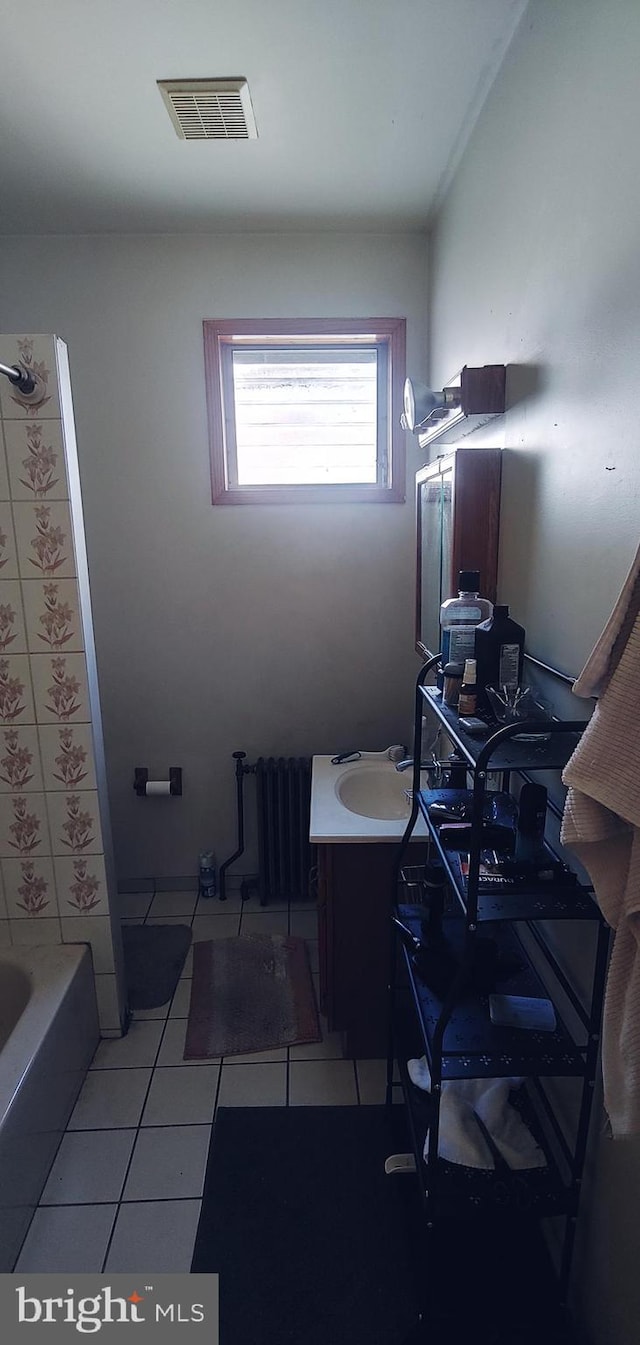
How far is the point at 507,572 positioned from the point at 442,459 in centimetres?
43

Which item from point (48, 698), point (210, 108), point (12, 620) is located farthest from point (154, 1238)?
point (210, 108)

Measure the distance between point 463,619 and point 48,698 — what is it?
1142 millimetres

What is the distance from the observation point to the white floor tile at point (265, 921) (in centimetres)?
256

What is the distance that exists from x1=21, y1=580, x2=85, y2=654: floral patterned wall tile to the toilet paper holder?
999 millimetres

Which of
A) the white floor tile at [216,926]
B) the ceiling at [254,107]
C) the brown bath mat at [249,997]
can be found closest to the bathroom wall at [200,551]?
the ceiling at [254,107]

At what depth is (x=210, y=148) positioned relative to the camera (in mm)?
1823

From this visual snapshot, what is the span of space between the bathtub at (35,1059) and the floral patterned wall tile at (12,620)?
88cm

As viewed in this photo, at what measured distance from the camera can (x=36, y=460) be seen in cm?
168

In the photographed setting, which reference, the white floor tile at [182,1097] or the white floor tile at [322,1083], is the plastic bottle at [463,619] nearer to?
the white floor tile at [322,1083]

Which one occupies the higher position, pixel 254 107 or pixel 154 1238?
pixel 254 107

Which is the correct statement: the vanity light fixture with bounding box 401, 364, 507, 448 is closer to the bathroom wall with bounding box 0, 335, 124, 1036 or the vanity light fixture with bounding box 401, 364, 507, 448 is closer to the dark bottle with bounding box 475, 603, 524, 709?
the dark bottle with bounding box 475, 603, 524, 709

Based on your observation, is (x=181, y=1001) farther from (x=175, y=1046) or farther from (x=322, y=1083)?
(x=322, y=1083)

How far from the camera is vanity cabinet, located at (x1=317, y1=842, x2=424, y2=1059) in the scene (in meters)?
1.84

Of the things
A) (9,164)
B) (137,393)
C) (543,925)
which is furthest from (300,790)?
(9,164)
